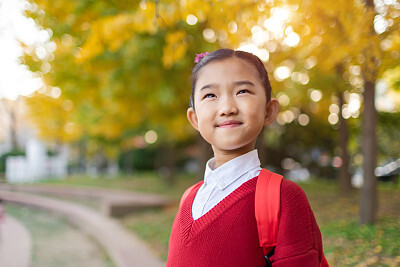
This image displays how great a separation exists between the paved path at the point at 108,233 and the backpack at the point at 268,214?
7.88ft

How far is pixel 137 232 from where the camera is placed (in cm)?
632

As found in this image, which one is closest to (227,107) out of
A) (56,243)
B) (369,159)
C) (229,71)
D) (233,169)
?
(229,71)

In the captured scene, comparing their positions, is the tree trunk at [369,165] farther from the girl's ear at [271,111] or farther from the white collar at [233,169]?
the white collar at [233,169]

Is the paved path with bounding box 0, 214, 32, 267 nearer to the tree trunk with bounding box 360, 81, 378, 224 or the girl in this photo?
the girl

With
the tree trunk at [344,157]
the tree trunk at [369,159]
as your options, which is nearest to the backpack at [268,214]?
the tree trunk at [369,159]

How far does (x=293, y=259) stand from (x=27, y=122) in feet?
11.9

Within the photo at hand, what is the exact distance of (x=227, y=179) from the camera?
57.4 inches

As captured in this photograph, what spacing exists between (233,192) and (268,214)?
191 mm

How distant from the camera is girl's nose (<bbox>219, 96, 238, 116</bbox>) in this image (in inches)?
54.2

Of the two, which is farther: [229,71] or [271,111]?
[271,111]

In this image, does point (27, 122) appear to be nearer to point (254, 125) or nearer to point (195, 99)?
point (195, 99)

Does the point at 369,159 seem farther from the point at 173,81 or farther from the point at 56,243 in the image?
the point at 56,243

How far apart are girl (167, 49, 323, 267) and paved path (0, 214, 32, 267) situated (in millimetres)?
1969

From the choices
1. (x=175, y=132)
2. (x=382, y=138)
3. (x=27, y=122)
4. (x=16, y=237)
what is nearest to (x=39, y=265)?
(x=16, y=237)
